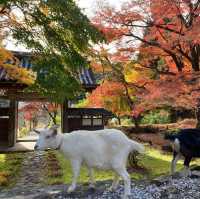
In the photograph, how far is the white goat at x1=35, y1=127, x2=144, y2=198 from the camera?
4.82m

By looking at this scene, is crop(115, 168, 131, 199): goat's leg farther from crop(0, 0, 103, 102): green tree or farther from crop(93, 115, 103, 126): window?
crop(93, 115, 103, 126): window

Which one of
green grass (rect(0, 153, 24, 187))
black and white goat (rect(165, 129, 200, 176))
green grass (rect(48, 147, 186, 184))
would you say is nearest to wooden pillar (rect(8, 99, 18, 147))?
green grass (rect(0, 153, 24, 187))

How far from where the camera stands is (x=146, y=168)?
921cm

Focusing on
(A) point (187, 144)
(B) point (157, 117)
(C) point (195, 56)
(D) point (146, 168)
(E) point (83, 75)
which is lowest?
(D) point (146, 168)

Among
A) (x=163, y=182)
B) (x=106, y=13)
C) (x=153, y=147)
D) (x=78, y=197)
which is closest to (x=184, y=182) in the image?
(x=163, y=182)

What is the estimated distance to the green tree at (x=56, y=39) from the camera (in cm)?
661

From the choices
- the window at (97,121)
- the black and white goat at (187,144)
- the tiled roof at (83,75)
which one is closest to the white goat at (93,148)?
the black and white goat at (187,144)

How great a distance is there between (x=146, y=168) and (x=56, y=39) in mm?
4279

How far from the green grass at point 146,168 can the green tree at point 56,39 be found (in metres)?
2.27

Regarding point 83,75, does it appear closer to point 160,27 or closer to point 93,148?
point 160,27

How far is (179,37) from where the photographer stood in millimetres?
10047

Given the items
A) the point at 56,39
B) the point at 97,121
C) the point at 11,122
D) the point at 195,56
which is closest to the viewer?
the point at 56,39

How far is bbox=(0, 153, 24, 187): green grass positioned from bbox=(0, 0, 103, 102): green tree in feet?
7.74

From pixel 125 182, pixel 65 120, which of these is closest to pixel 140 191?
pixel 125 182
